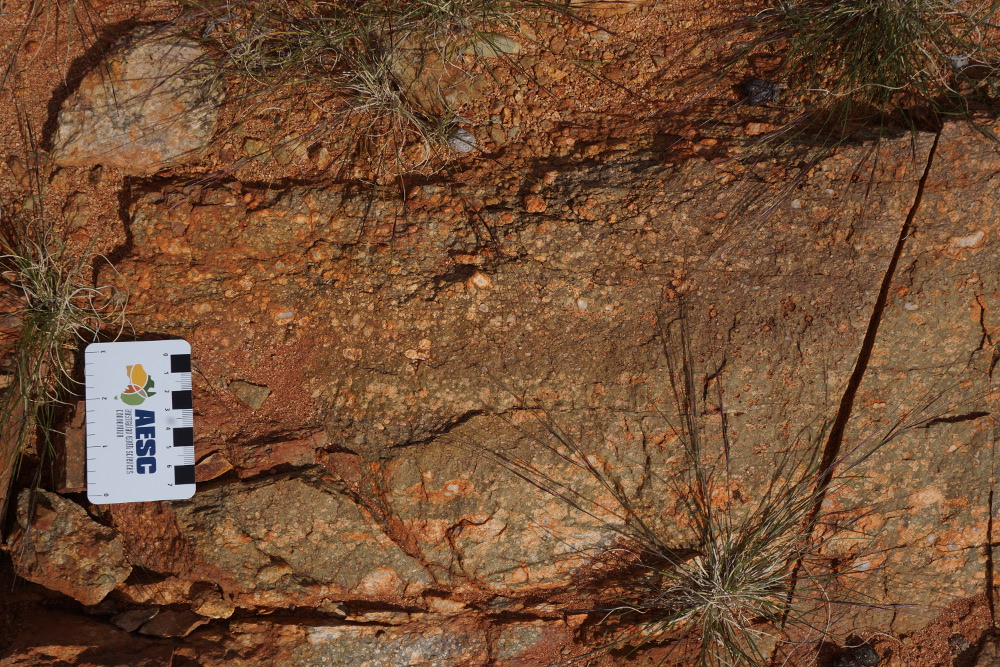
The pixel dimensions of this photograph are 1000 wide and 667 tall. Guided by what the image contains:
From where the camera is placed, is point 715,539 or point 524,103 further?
point 524,103

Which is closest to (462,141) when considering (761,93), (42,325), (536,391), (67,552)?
(536,391)

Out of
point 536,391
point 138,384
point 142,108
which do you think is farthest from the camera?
point 142,108

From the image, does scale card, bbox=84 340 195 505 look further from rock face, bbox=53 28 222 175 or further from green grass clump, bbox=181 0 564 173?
green grass clump, bbox=181 0 564 173

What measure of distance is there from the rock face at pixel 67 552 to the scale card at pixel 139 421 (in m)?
0.11

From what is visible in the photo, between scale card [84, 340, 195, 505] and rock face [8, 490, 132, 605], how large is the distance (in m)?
0.11

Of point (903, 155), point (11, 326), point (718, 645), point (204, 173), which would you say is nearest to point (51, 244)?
point (11, 326)

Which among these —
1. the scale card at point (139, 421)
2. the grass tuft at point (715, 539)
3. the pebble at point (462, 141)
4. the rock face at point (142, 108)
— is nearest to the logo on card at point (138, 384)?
the scale card at point (139, 421)

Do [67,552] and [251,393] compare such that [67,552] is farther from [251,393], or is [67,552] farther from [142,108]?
[142,108]

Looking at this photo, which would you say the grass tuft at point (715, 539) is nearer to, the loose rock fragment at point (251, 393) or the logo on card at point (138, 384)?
the loose rock fragment at point (251, 393)

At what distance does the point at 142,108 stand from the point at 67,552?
158 cm

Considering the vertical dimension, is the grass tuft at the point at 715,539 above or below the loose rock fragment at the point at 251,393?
below

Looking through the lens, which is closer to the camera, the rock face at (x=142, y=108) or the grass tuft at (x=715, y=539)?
the grass tuft at (x=715, y=539)

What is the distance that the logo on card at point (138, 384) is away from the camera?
2307 millimetres

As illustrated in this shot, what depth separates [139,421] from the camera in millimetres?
2326
